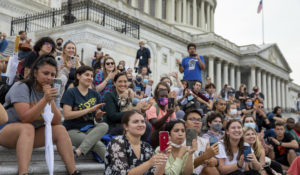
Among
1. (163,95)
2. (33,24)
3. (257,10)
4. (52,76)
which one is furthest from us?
(257,10)

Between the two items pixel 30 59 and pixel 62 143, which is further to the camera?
pixel 30 59

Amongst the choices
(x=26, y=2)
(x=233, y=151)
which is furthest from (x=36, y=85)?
(x=26, y=2)

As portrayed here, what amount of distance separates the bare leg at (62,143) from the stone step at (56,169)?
0.63ft

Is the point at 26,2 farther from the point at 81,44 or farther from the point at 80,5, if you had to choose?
the point at 81,44

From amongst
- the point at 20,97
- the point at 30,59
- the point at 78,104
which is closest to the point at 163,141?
the point at 20,97

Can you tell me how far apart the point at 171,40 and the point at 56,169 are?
32236mm

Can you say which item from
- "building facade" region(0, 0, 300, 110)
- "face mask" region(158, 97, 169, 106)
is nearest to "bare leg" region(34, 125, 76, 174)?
"face mask" region(158, 97, 169, 106)

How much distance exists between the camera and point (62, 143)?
3879 millimetres

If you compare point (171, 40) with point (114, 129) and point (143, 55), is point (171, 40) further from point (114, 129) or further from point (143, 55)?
point (114, 129)

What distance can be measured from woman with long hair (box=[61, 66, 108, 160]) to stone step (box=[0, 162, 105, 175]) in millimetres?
195

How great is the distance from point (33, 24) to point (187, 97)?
11004mm

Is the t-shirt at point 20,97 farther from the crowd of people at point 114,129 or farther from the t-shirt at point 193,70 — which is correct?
the t-shirt at point 193,70

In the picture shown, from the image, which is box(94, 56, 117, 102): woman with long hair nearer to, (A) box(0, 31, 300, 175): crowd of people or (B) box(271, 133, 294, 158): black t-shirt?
(A) box(0, 31, 300, 175): crowd of people

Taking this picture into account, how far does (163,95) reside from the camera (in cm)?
538
